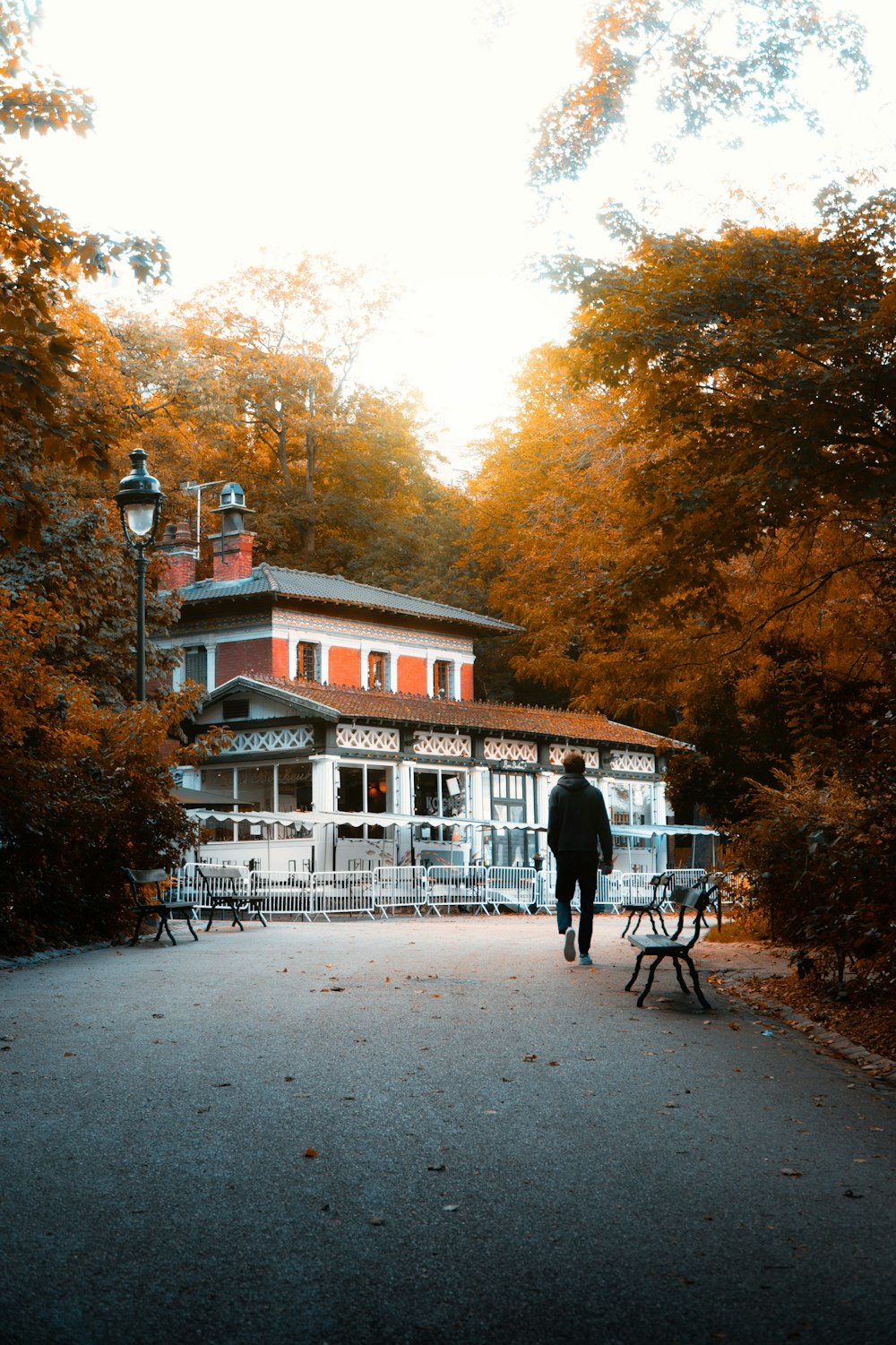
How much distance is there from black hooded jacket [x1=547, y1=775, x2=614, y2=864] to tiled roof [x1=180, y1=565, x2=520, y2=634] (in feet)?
84.8

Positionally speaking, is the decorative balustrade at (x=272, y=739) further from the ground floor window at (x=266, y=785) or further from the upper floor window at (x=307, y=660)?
the upper floor window at (x=307, y=660)

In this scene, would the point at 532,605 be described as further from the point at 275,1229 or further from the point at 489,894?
the point at 275,1229

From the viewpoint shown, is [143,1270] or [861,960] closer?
[143,1270]

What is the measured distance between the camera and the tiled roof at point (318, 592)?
39.8 m

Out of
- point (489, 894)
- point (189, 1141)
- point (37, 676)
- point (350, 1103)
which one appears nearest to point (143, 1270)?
point (189, 1141)

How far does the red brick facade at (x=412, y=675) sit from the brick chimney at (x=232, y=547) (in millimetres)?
5406

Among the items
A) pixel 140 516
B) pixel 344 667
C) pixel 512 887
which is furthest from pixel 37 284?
pixel 344 667

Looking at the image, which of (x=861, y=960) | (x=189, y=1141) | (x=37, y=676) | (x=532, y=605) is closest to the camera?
(x=189, y=1141)

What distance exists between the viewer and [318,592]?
40.5 meters

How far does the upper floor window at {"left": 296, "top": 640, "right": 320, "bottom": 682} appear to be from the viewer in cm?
4009

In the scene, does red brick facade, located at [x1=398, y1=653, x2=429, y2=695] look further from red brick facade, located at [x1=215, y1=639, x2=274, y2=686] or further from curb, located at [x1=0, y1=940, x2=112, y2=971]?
curb, located at [x1=0, y1=940, x2=112, y2=971]

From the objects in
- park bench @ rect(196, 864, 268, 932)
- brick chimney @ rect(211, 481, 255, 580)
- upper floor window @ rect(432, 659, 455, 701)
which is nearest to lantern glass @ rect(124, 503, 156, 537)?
park bench @ rect(196, 864, 268, 932)

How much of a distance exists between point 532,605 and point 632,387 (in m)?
28.8

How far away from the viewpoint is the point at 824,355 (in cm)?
1101
